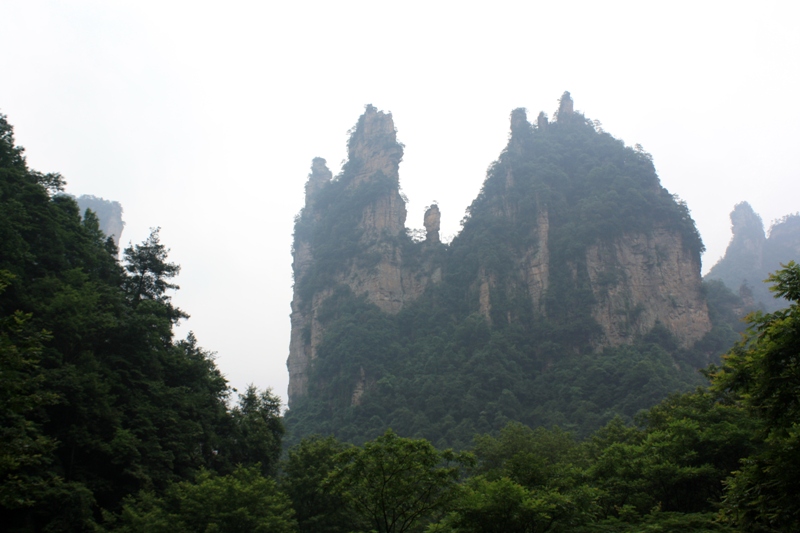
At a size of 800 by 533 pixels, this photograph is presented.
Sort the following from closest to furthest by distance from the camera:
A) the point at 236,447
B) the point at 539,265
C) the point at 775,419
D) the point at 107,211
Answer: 1. the point at 775,419
2. the point at 236,447
3. the point at 539,265
4. the point at 107,211

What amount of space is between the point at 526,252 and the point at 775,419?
5749 centimetres

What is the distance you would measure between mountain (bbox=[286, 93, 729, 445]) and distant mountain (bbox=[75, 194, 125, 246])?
3588 centimetres

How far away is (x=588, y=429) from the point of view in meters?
43.1

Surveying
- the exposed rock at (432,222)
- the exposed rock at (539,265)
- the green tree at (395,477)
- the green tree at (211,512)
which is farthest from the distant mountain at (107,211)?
the green tree at (395,477)

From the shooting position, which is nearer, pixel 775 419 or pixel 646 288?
pixel 775 419

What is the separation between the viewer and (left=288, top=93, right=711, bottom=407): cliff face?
5703 cm

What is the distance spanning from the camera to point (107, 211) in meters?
96.4

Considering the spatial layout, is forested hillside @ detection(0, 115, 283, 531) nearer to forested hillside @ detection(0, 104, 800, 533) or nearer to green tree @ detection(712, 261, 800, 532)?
forested hillside @ detection(0, 104, 800, 533)

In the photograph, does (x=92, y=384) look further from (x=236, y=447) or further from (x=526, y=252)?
(x=526, y=252)

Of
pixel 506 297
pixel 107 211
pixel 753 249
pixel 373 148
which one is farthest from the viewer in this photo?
pixel 753 249

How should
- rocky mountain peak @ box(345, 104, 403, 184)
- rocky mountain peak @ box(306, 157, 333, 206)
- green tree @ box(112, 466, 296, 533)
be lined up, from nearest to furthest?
green tree @ box(112, 466, 296, 533) < rocky mountain peak @ box(345, 104, 403, 184) < rocky mountain peak @ box(306, 157, 333, 206)

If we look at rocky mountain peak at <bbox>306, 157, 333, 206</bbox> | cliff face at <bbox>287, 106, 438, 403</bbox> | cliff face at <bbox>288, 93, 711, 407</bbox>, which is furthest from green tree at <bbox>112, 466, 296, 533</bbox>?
rocky mountain peak at <bbox>306, 157, 333, 206</bbox>

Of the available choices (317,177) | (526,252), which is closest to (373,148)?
(317,177)

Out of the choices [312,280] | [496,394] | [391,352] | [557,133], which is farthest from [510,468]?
[557,133]
